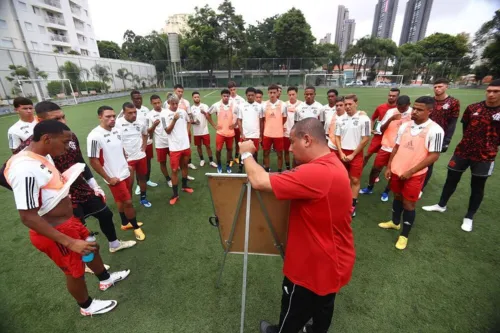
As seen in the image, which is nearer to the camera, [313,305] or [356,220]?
[313,305]

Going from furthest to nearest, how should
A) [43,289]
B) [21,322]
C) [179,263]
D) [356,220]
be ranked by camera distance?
[356,220], [179,263], [43,289], [21,322]

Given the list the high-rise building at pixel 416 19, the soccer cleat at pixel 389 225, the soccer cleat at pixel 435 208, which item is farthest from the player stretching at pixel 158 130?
the high-rise building at pixel 416 19

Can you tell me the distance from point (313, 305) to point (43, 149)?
2729mm

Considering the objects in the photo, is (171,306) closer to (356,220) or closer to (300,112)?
(356,220)

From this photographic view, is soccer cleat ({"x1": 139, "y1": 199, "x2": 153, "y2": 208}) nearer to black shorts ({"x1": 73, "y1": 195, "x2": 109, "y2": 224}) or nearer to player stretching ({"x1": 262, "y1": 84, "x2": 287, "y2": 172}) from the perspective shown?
black shorts ({"x1": 73, "y1": 195, "x2": 109, "y2": 224})

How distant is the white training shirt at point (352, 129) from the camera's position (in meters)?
4.27

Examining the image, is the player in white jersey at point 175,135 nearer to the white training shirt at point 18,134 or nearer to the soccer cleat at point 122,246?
the soccer cleat at point 122,246

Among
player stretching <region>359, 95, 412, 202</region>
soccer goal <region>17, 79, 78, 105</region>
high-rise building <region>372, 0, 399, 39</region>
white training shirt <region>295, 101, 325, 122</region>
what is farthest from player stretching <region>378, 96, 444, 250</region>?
high-rise building <region>372, 0, 399, 39</region>

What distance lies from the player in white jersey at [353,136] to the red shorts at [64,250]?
423cm

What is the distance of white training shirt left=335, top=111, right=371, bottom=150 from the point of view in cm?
427

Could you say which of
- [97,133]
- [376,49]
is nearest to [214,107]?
[97,133]

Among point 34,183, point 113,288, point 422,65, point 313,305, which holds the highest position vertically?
point 422,65

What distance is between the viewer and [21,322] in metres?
2.63

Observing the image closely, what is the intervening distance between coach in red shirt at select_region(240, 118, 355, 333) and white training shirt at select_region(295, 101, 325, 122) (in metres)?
4.59
